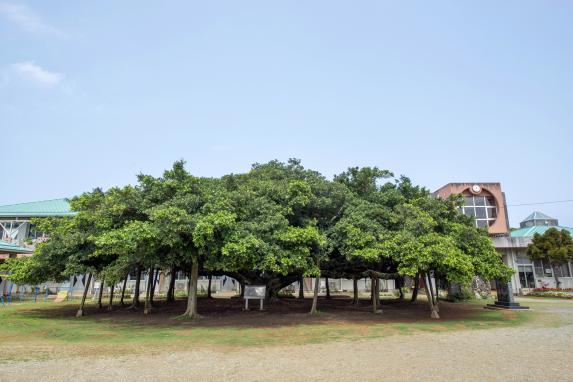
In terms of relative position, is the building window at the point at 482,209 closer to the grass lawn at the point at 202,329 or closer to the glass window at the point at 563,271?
the glass window at the point at 563,271

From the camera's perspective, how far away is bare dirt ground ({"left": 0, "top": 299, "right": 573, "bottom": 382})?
7672 mm

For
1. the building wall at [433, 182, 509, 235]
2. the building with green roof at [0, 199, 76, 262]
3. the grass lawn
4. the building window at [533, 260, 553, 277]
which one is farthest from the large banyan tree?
the building window at [533, 260, 553, 277]

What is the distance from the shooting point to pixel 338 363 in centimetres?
885

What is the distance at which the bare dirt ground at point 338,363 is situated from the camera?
767cm

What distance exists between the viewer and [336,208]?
19.2 metres

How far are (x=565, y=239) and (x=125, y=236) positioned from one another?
35.7 m

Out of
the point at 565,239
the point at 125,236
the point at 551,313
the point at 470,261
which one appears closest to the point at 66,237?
the point at 125,236

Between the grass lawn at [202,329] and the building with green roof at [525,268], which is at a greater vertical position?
the building with green roof at [525,268]

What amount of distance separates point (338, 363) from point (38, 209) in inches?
1454

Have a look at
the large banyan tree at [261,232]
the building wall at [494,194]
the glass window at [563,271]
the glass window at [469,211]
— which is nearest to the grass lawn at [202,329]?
the large banyan tree at [261,232]

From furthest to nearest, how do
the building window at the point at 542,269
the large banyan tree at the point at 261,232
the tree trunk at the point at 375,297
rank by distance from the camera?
the building window at the point at 542,269 < the tree trunk at the point at 375,297 < the large banyan tree at the point at 261,232

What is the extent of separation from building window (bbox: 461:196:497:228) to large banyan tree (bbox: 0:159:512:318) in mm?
14568

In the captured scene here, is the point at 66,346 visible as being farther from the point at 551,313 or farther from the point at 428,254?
the point at 551,313

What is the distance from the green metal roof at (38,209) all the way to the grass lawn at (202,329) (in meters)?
16.3
